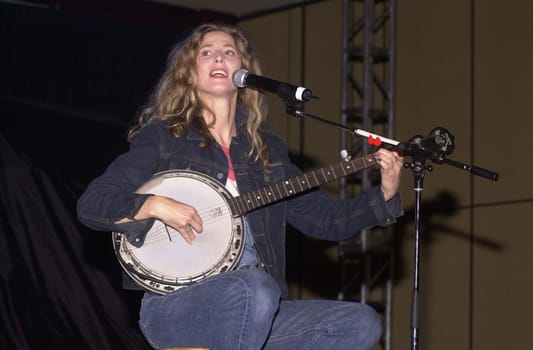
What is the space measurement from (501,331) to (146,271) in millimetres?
3961

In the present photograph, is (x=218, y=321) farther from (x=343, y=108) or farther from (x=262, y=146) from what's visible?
(x=343, y=108)

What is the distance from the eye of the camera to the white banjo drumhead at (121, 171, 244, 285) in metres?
2.88

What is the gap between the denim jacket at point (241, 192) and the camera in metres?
2.80

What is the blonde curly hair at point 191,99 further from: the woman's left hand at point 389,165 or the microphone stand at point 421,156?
the microphone stand at point 421,156

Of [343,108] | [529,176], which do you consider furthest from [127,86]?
[529,176]

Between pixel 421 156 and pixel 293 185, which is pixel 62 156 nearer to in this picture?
pixel 293 185

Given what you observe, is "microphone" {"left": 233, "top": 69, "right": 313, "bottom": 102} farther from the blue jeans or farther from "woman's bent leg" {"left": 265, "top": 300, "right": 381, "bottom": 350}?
"woman's bent leg" {"left": 265, "top": 300, "right": 381, "bottom": 350}

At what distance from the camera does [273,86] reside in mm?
2951

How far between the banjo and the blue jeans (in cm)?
8

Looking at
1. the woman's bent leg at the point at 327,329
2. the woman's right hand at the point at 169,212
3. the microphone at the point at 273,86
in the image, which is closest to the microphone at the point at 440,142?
the microphone at the point at 273,86

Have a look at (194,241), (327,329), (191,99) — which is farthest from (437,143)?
(191,99)

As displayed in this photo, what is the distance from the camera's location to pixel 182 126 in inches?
123

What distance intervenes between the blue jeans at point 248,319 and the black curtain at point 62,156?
10.8 ft

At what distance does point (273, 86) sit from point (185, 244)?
1.93 ft
